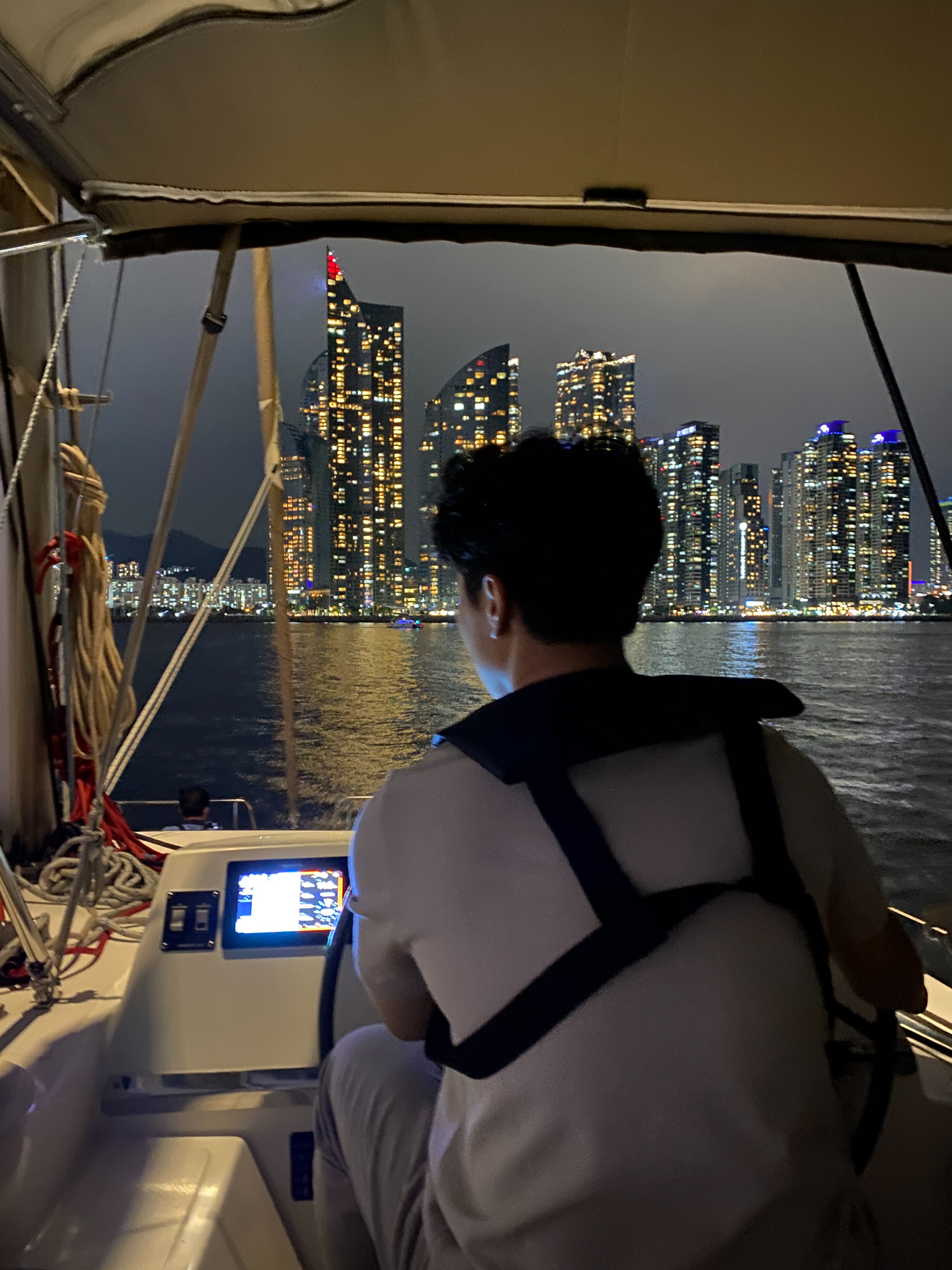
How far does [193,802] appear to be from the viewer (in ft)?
8.93

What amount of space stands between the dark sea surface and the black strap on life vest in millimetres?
96

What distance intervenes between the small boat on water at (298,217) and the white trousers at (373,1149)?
0.09 meters

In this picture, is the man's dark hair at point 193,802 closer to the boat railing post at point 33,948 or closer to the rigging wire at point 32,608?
the rigging wire at point 32,608

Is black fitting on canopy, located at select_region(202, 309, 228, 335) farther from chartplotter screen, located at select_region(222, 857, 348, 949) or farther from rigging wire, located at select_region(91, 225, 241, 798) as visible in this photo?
chartplotter screen, located at select_region(222, 857, 348, 949)

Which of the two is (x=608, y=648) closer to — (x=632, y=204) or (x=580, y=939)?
(x=580, y=939)

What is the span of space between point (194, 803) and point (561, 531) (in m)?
2.25

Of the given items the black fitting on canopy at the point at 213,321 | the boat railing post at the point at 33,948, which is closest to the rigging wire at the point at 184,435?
the black fitting on canopy at the point at 213,321

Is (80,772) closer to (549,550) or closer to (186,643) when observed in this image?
(186,643)

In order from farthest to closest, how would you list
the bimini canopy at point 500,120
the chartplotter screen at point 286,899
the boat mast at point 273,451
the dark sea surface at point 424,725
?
the dark sea surface at point 424,725
the boat mast at point 273,451
the chartplotter screen at point 286,899
the bimini canopy at point 500,120

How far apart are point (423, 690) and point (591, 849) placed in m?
32.5

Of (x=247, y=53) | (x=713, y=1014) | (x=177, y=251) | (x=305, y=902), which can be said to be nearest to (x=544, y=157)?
(x=247, y=53)

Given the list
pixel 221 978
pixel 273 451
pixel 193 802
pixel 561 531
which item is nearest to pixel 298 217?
pixel 273 451

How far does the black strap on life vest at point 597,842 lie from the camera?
0.68m

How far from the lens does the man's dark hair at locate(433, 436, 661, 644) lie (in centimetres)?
Answer: 83
